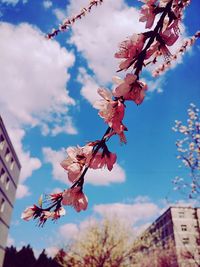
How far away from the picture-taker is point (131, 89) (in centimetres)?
122

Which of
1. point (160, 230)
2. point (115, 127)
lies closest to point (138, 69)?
point (115, 127)

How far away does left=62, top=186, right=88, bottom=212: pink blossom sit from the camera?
4.15 ft

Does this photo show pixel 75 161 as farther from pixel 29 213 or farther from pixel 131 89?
pixel 131 89

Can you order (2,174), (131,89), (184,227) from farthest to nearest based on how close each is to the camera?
(184,227) < (2,174) < (131,89)

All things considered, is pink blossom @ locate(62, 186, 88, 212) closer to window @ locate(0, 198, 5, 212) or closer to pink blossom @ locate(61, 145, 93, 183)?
pink blossom @ locate(61, 145, 93, 183)

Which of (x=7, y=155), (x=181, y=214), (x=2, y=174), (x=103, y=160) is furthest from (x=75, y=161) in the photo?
(x=181, y=214)

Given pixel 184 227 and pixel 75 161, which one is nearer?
pixel 75 161

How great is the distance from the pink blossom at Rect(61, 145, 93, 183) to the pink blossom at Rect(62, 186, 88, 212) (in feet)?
0.14

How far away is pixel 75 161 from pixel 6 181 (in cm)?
4617

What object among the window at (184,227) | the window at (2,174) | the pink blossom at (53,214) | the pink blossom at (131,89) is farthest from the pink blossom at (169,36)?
the window at (184,227)

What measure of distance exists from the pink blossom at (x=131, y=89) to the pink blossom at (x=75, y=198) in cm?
43

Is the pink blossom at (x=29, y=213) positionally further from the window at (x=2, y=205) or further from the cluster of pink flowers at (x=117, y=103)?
the window at (x=2, y=205)

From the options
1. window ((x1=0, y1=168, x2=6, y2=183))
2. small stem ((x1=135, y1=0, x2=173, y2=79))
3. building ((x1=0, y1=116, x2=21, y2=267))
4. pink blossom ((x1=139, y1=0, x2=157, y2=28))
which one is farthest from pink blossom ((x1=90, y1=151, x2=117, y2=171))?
window ((x1=0, y1=168, x2=6, y2=183))

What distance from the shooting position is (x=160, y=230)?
2933 inches
